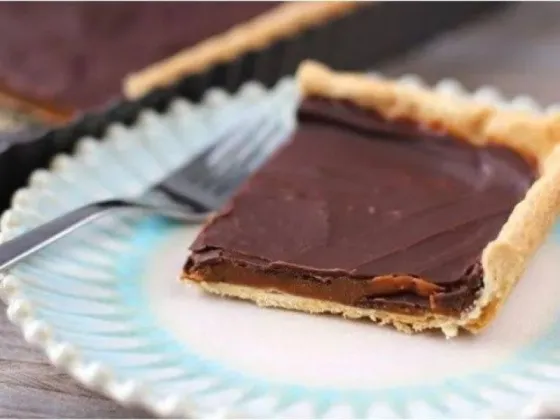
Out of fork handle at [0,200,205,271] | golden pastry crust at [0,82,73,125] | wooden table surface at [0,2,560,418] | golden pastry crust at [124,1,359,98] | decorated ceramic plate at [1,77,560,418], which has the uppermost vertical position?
wooden table surface at [0,2,560,418]

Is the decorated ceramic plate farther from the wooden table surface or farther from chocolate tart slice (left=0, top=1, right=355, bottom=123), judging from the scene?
the wooden table surface

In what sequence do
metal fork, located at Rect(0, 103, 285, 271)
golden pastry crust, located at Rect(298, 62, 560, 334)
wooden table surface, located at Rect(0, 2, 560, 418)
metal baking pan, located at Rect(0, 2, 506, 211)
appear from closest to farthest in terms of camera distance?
golden pastry crust, located at Rect(298, 62, 560, 334) → metal fork, located at Rect(0, 103, 285, 271) → metal baking pan, located at Rect(0, 2, 506, 211) → wooden table surface, located at Rect(0, 2, 560, 418)

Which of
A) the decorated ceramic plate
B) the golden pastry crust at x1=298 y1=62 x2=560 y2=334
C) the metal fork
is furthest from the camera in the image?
the metal fork

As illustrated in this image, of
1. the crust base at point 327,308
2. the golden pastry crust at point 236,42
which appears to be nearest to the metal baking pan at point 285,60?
the golden pastry crust at point 236,42

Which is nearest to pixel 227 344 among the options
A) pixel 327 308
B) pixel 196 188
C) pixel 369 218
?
pixel 327 308

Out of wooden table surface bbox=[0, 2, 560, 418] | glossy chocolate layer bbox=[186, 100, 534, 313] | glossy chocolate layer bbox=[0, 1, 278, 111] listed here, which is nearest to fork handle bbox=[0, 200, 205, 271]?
glossy chocolate layer bbox=[186, 100, 534, 313]

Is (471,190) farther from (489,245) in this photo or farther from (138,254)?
(138,254)
